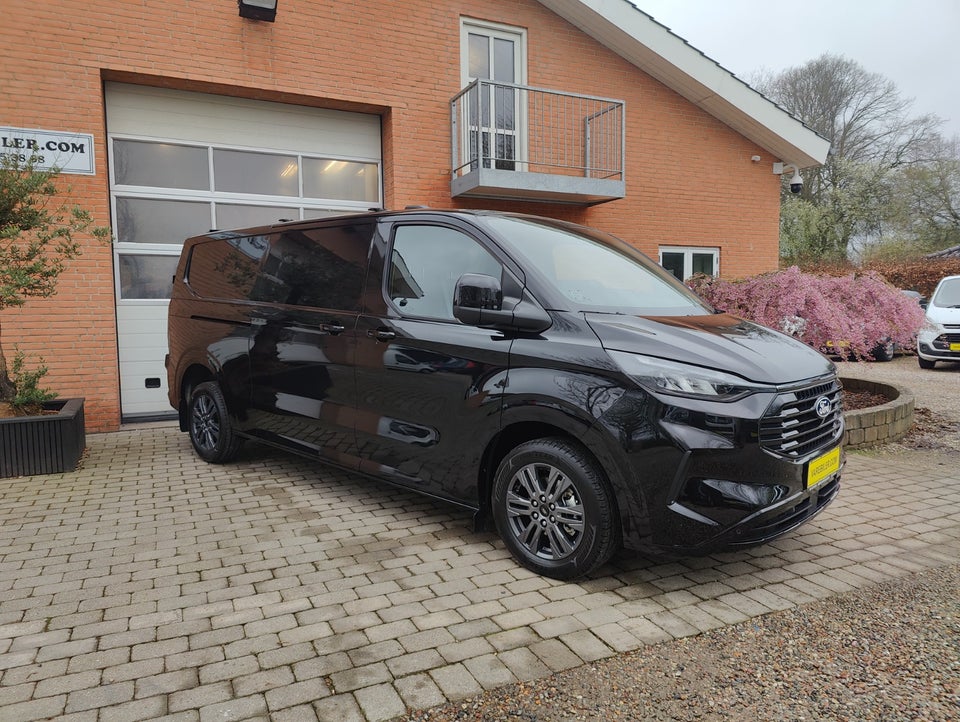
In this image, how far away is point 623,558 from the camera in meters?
3.81

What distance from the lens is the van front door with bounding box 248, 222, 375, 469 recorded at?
14.7 ft

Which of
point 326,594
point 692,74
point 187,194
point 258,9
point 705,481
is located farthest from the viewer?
point 692,74

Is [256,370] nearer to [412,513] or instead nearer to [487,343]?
[412,513]

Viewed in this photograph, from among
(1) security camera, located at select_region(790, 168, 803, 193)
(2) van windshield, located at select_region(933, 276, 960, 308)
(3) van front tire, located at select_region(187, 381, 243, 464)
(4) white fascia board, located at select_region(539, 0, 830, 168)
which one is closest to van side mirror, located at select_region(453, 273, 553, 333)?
(3) van front tire, located at select_region(187, 381, 243, 464)

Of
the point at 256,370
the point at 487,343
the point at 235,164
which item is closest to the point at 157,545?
the point at 256,370

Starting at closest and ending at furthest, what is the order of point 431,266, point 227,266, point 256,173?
point 431,266, point 227,266, point 256,173

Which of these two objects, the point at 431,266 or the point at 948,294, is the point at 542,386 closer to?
the point at 431,266

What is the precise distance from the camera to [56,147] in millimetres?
7473

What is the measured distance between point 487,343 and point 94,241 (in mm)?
6107

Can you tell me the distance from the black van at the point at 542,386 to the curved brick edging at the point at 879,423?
288cm

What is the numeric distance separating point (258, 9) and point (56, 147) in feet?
9.27

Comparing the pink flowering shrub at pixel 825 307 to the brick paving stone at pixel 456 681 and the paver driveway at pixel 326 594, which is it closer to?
the paver driveway at pixel 326 594

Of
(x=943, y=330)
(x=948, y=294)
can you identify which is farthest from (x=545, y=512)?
(x=948, y=294)

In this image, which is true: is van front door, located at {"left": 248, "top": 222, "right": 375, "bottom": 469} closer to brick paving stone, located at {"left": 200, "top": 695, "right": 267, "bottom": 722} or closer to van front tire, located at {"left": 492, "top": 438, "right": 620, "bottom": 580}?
van front tire, located at {"left": 492, "top": 438, "right": 620, "bottom": 580}
